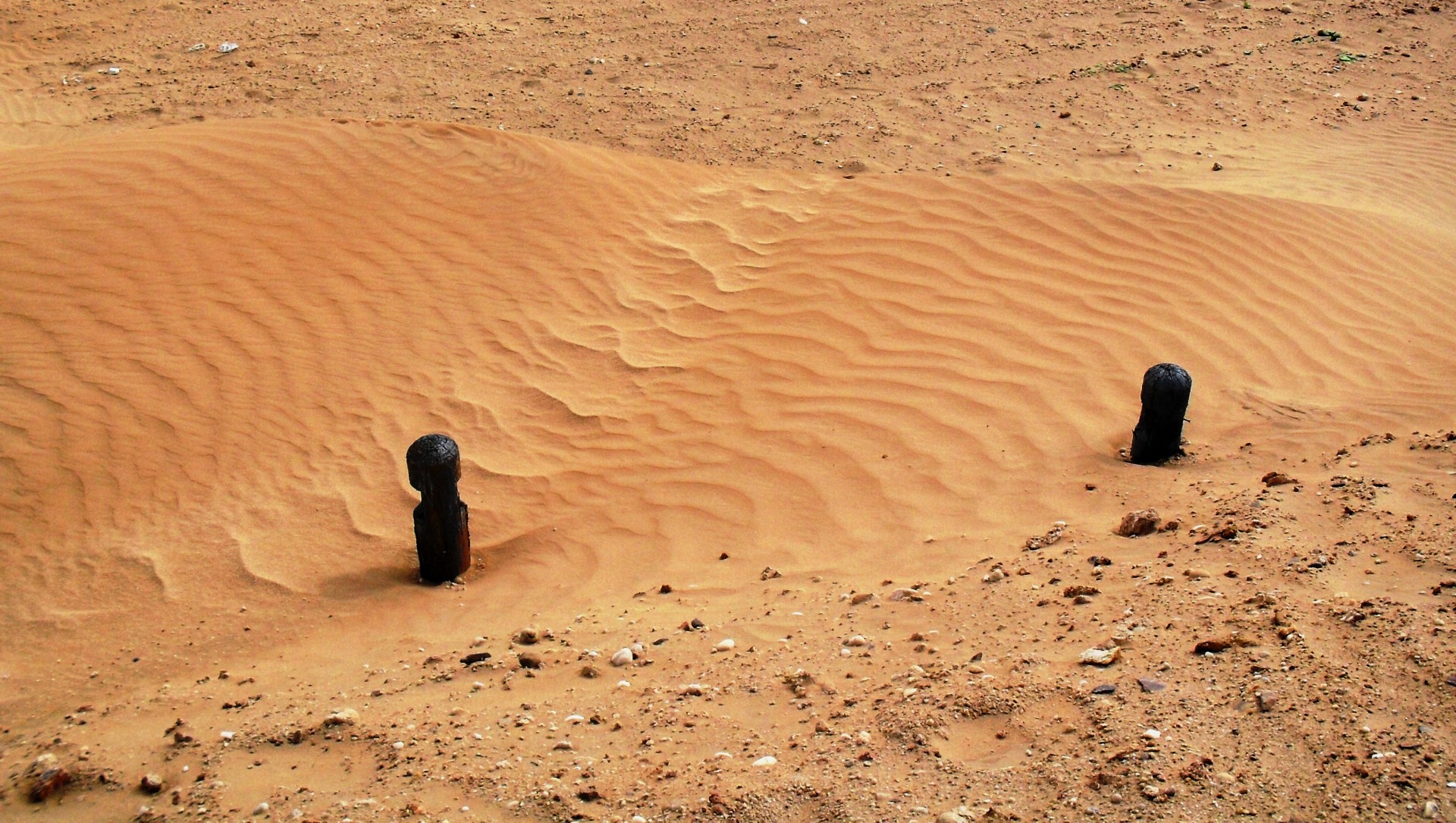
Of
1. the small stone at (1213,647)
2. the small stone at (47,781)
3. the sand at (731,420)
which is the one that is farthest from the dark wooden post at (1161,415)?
the small stone at (47,781)

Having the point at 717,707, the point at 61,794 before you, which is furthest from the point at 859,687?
the point at 61,794

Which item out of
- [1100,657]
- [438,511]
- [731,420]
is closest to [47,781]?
[438,511]

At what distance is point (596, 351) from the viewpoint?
691 cm

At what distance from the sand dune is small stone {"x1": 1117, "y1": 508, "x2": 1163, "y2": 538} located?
0.41 meters

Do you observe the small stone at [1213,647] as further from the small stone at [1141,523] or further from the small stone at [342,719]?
the small stone at [342,719]

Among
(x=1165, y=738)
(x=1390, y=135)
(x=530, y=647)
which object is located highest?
(x=1390, y=135)

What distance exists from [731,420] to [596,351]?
1.13m

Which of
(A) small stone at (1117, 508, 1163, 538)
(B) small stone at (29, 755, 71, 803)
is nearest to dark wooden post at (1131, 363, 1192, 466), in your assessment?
(A) small stone at (1117, 508, 1163, 538)

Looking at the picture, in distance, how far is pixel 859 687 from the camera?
12.4ft

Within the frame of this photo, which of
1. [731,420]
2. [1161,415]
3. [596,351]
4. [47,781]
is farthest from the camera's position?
[596,351]

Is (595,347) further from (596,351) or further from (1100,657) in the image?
(1100,657)

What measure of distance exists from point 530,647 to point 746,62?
7733 mm

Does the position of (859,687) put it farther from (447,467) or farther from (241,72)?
(241,72)

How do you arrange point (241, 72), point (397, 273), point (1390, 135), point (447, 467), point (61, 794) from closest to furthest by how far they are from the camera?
1. point (61, 794)
2. point (447, 467)
3. point (397, 273)
4. point (1390, 135)
5. point (241, 72)
